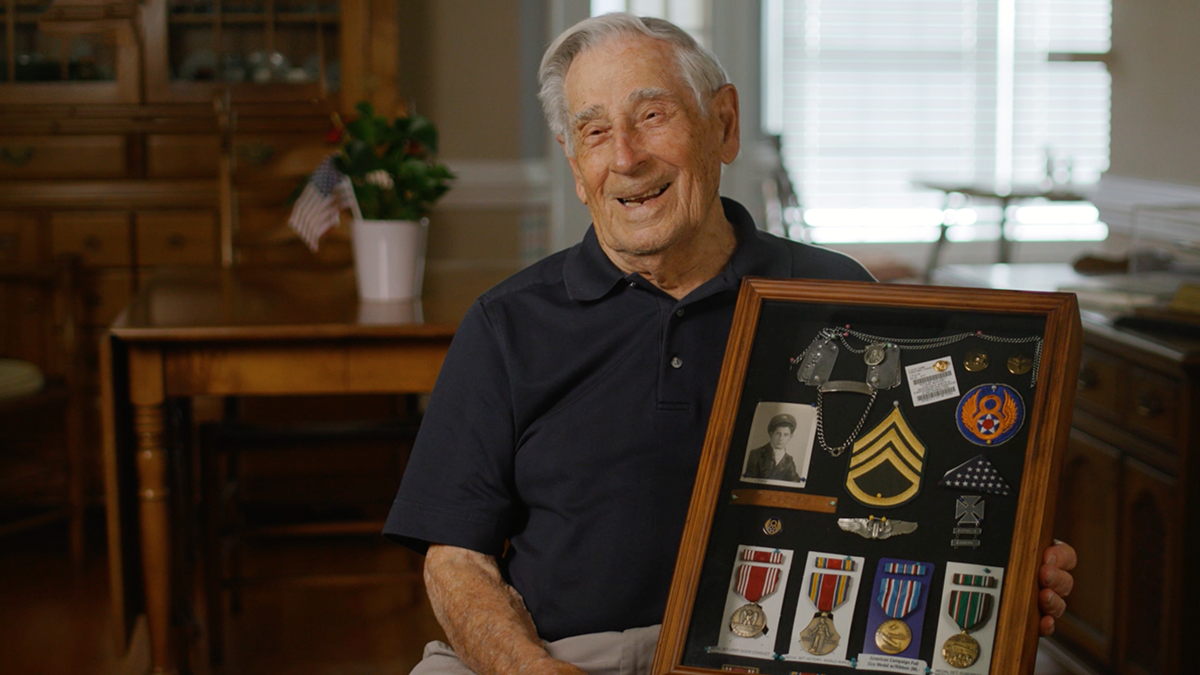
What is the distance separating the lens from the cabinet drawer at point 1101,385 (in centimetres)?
231

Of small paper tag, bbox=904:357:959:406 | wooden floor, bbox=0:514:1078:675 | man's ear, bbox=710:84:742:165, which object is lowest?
wooden floor, bbox=0:514:1078:675

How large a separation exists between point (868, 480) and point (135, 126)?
11.1 feet

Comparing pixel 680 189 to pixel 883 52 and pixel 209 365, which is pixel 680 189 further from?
pixel 883 52

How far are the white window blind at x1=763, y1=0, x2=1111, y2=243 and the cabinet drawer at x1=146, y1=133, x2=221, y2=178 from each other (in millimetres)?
3149

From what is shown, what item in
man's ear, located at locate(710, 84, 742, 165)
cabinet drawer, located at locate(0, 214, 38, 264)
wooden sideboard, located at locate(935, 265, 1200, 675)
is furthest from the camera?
cabinet drawer, located at locate(0, 214, 38, 264)

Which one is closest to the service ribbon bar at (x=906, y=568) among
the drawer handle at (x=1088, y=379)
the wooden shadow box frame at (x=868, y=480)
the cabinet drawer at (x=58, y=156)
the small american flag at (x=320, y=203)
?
the wooden shadow box frame at (x=868, y=480)

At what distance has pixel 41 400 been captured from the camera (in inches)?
134

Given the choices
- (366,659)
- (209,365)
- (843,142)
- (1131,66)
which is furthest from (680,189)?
(843,142)

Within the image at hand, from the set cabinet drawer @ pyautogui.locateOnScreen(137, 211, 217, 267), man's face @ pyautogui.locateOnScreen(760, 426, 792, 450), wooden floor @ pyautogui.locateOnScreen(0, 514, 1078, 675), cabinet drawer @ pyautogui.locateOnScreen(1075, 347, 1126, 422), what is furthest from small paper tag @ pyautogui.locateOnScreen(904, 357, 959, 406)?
cabinet drawer @ pyautogui.locateOnScreen(137, 211, 217, 267)

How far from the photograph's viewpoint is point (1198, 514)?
208 cm

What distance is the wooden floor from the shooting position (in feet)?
9.04

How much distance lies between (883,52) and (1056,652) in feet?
13.6

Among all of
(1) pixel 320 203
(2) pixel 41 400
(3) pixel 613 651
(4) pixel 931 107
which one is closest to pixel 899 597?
(3) pixel 613 651

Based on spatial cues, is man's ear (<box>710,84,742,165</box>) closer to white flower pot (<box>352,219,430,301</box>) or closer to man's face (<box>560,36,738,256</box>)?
man's face (<box>560,36,738,256</box>)
